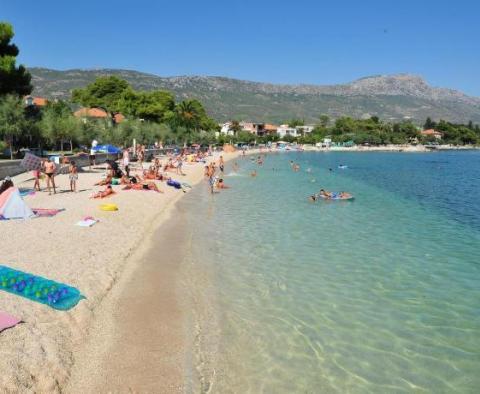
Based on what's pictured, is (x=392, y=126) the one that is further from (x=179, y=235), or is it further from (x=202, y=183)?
(x=179, y=235)

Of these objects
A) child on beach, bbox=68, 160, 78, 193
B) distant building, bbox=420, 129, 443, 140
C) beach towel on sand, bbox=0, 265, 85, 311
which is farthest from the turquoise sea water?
distant building, bbox=420, 129, 443, 140

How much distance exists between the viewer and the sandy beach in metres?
5.48

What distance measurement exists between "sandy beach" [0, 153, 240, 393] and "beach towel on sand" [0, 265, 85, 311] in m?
0.15

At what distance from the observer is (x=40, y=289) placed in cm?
740

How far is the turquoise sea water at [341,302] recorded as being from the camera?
622 centimetres

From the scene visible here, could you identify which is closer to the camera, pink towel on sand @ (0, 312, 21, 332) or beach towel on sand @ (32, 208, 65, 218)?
pink towel on sand @ (0, 312, 21, 332)

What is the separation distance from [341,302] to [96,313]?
15.2 ft

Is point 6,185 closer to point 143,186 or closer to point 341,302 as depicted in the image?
point 143,186

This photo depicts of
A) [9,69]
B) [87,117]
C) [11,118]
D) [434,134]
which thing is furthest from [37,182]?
[434,134]

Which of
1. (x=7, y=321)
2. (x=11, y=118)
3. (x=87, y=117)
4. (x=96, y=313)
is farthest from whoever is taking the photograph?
(x=87, y=117)

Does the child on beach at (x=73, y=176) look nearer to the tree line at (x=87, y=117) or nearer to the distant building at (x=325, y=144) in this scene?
the tree line at (x=87, y=117)

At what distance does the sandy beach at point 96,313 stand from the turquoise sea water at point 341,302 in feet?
2.94

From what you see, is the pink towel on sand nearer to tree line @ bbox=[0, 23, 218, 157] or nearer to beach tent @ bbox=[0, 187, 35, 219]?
beach tent @ bbox=[0, 187, 35, 219]

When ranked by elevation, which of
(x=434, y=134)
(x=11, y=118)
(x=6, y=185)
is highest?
(x=11, y=118)
